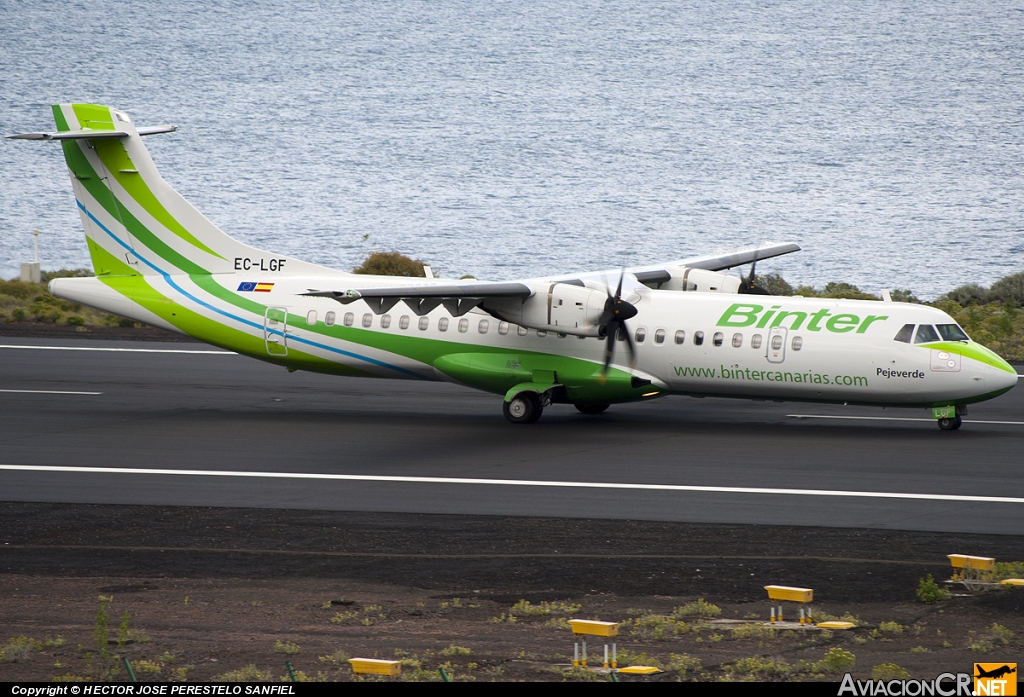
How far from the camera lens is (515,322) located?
22.5 meters

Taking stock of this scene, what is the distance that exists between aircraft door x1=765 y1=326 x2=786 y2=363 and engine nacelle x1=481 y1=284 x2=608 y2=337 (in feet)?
11.0

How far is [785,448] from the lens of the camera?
2080 centimetres

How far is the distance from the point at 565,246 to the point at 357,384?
86718mm

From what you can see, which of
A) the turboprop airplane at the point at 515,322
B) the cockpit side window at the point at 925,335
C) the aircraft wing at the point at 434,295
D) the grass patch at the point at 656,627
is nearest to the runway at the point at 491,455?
the turboprop airplane at the point at 515,322

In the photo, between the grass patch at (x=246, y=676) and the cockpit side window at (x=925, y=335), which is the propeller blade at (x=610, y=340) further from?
the grass patch at (x=246, y=676)

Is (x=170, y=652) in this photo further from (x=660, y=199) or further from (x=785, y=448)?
(x=660, y=199)

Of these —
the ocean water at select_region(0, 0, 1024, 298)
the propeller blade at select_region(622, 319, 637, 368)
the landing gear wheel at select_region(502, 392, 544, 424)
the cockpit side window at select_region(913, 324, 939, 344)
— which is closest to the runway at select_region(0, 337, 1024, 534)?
the landing gear wheel at select_region(502, 392, 544, 424)

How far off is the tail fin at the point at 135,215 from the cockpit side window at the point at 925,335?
41.3ft

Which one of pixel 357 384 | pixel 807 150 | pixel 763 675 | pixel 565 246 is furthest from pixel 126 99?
pixel 763 675

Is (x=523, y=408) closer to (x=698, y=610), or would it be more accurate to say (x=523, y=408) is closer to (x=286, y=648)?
(x=698, y=610)

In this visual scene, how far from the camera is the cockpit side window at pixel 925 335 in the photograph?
70.7 ft

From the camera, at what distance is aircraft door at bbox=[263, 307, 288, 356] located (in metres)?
24.5

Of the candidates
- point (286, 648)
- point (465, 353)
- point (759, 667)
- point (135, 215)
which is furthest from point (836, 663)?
point (135, 215)

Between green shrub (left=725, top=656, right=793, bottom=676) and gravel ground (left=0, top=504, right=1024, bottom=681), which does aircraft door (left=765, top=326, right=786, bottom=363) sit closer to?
Answer: gravel ground (left=0, top=504, right=1024, bottom=681)
